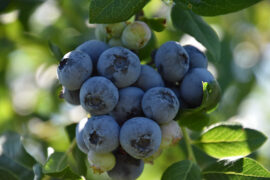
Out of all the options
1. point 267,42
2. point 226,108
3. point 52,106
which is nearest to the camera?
point 52,106

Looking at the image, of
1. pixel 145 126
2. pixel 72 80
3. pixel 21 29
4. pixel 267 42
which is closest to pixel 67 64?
pixel 72 80

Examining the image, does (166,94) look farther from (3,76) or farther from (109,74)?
(3,76)

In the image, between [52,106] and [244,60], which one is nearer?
[52,106]

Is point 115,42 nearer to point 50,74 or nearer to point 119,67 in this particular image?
point 119,67

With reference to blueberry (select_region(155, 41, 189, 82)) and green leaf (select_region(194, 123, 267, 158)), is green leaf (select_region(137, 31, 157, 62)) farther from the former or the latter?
green leaf (select_region(194, 123, 267, 158))

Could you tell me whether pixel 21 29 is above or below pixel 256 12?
above

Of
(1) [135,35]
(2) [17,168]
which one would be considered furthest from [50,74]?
(1) [135,35]
